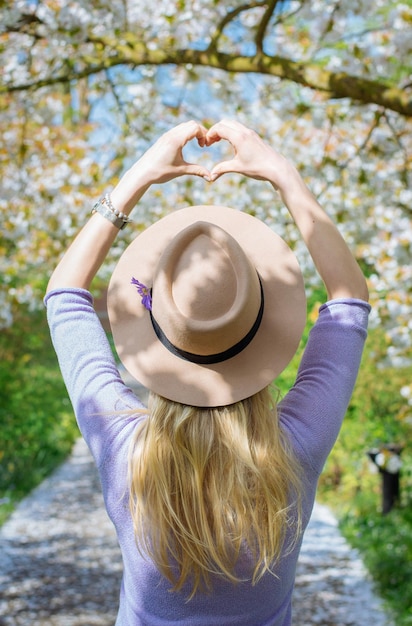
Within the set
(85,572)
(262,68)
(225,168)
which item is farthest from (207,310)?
(85,572)

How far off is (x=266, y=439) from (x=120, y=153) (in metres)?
4.56

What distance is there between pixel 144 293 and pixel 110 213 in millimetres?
191

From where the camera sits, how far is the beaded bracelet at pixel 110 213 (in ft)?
4.29

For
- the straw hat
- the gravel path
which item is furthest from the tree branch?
the gravel path

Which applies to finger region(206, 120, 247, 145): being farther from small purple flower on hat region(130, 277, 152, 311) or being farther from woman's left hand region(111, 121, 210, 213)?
small purple flower on hat region(130, 277, 152, 311)

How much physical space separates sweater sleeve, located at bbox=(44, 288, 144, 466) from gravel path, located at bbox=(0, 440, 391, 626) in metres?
3.33

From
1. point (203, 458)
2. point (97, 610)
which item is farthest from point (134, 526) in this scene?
point (97, 610)

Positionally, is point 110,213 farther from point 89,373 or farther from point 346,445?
point 346,445

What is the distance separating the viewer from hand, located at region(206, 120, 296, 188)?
1270 mm

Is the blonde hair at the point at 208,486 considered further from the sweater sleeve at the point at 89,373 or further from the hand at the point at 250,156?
the hand at the point at 250,156

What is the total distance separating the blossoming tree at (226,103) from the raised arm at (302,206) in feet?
5.24

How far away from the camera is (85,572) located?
504cm

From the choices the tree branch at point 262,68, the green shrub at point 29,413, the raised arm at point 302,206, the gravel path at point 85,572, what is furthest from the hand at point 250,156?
the green shrub at point 29,413

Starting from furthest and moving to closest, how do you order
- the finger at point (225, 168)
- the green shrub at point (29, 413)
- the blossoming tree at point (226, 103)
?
the green shrub at point (29, 413) < the blossoming tree at point (226, 103) < the finger at point (225, 168)
